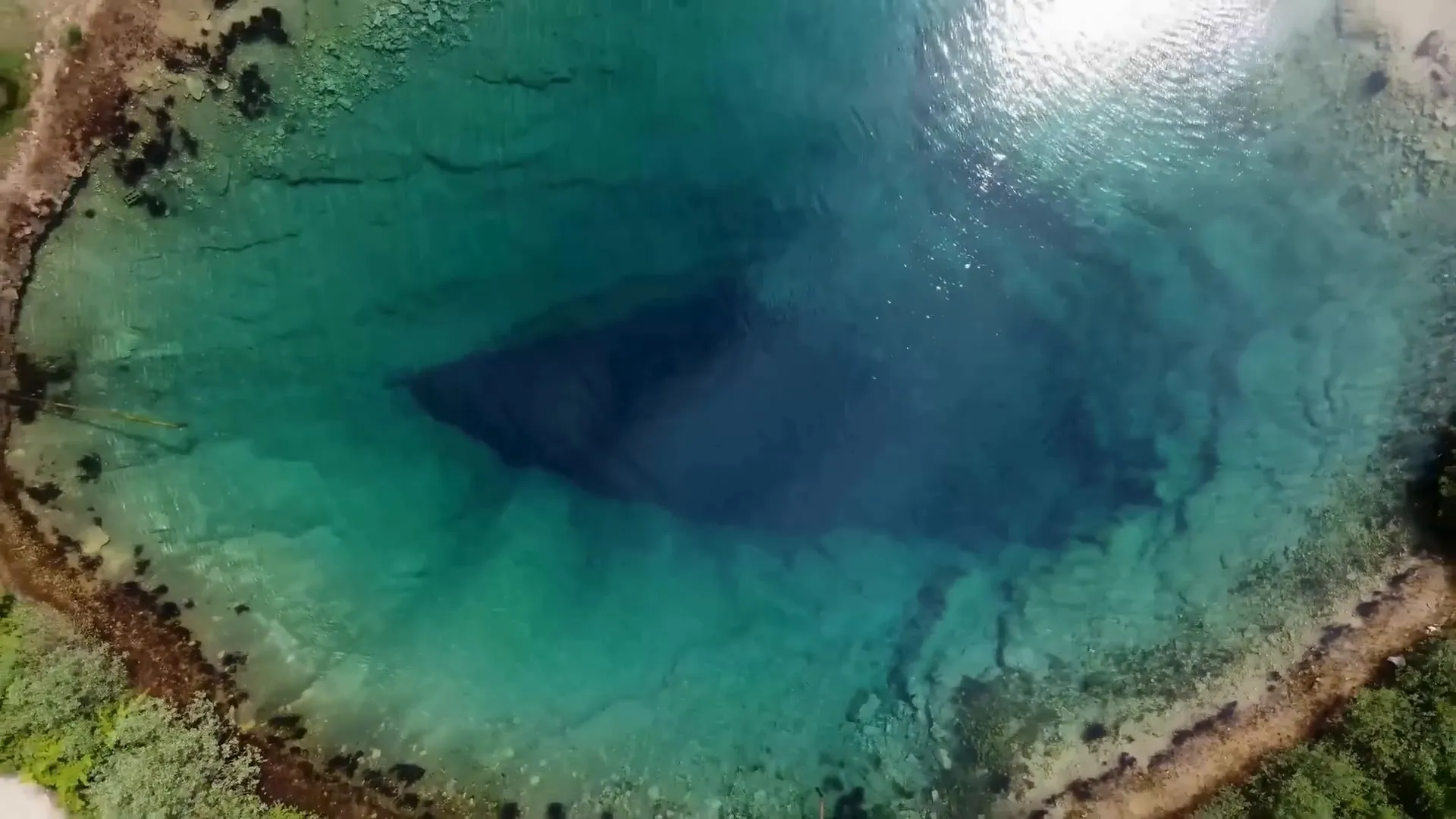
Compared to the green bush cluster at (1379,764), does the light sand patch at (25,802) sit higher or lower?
lower

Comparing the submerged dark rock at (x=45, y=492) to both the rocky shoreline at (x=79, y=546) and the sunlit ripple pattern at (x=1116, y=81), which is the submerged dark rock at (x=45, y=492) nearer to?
the rocky shoreline at (x=79, y=546)

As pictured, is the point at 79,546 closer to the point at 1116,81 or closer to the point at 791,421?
the point at 791,421

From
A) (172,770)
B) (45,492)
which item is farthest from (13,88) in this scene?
(172,770)

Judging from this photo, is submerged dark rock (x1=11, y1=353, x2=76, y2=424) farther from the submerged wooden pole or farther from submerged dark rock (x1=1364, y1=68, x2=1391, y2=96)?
submerged dark rock (x1=1364, y1=68, x2=1391, y2=96)

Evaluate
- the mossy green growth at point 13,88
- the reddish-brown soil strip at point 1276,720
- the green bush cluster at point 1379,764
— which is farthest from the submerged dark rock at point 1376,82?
the mossy green growth at point 13,88

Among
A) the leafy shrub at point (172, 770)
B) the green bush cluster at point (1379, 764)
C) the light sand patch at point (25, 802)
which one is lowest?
the light sand patch at point (25, 802)

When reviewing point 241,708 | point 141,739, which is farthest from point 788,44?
point 141,739

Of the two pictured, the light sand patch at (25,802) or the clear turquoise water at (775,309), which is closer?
the light sand patch at (25,802)

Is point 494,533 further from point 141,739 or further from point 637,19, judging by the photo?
point 637,19
